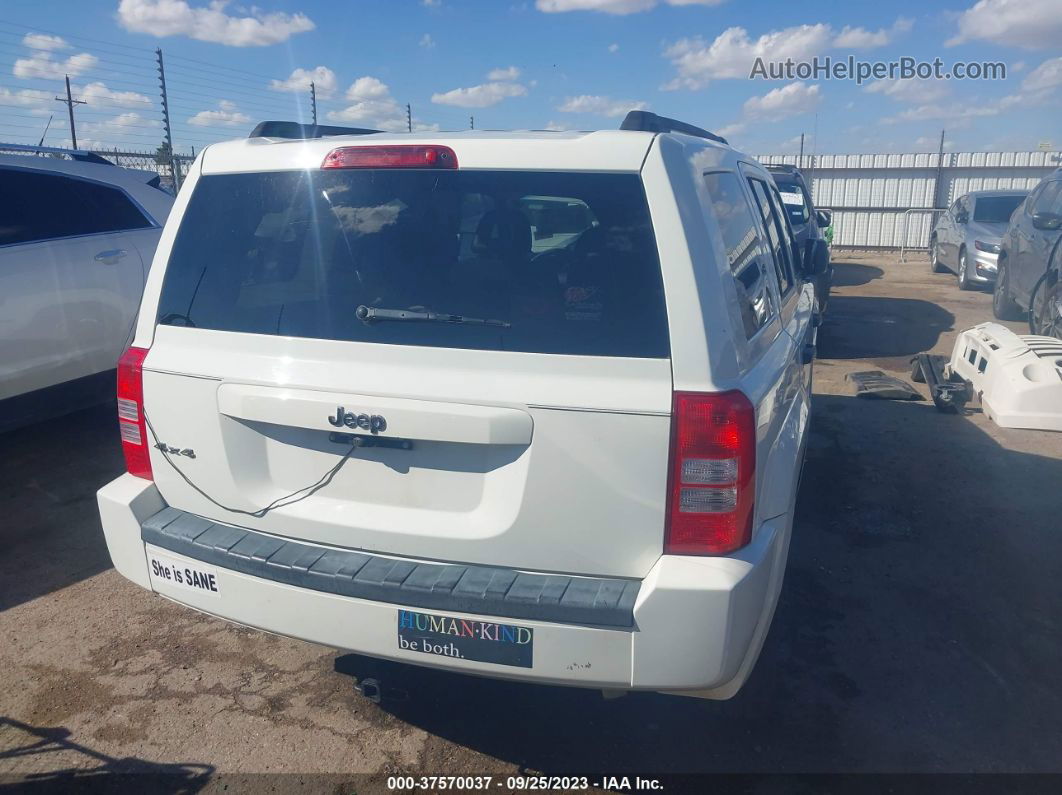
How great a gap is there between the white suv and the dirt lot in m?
0.68

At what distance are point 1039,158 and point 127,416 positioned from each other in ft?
83.5

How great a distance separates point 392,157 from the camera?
256 centimetres

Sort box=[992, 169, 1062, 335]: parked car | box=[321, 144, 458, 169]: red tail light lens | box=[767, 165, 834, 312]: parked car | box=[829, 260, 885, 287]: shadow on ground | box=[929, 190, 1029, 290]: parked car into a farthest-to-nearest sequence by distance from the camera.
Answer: box=[829, 260, 885, 287]: shadow on ground, box=[929, 190, 1029, 290]: parked car, box=[767, 165, 834, 312]: parked car, box=[992, 169, 1062, 335]: parked car, box=[321, 144, 458, 169]: red tail light lens

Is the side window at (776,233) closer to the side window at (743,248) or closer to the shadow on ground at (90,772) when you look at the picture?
the side window at (743,248)

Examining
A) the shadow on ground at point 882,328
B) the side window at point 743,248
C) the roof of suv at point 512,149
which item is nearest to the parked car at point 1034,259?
the shadow on ground at point 882,328

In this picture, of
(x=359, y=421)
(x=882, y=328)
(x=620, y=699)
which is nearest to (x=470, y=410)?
(x=359, y=421)

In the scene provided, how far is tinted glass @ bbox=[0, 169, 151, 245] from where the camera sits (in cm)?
534

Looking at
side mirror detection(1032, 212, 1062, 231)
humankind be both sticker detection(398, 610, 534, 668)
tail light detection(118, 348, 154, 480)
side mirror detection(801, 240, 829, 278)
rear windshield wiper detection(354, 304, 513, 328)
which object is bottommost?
humankind be both sticker detection(398, 610, 534, 668)

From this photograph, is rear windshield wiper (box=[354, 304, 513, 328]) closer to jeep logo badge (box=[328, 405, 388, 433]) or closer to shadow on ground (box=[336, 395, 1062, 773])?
jeep logo badge (box=[328, 405, 388, 433])

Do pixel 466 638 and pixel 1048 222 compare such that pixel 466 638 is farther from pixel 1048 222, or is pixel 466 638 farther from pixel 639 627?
pixel 1048 222

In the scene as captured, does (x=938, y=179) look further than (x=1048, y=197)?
Yes

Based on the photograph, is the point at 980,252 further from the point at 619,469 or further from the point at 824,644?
the point at 619,469

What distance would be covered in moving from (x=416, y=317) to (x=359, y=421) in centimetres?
35

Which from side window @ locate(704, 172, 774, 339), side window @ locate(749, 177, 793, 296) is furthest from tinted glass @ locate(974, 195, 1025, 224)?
side window @ locate(704, 172, 774, 339)
